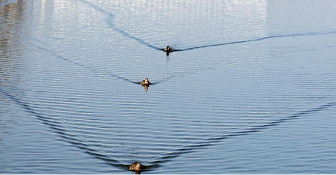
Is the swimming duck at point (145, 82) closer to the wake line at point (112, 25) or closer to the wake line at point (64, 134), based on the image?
the wake line at point (64, 134)

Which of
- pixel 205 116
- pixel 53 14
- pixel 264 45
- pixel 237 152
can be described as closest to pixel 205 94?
pixel 205 116

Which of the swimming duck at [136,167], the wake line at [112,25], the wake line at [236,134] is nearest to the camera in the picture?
the swimming duck at [136,167]

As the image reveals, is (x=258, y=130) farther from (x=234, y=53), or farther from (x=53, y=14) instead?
(x=53, y=14)

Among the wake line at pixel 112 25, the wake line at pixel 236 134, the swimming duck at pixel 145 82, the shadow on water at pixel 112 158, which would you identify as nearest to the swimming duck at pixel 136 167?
the shadow on water at pixel 112 158

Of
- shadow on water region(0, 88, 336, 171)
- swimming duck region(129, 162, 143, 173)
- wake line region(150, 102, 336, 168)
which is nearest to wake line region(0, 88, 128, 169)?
shadow on water region(0, 88, 336, 171)

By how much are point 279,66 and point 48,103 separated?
10.4 metres

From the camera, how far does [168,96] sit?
19219 mm

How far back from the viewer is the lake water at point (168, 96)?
533 inches

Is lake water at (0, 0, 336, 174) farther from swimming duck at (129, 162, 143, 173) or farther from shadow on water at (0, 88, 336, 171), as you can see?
swimming duck at (129, 162, 143, 173)

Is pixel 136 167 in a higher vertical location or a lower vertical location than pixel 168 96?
lower

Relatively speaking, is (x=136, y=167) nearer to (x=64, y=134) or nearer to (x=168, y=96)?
(x=64, y=134)

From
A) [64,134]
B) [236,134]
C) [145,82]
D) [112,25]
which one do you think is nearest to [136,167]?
[64,134]

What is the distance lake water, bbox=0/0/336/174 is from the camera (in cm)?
1354

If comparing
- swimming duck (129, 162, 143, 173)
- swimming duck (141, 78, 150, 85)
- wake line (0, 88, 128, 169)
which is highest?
swimming duck (141, 78, 150, 85)
